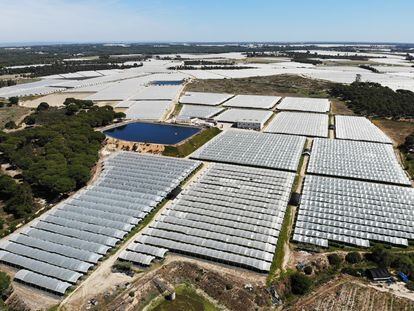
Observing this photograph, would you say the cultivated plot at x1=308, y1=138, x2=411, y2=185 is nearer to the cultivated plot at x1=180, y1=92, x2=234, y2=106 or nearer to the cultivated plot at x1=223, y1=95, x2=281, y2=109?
the cultivated plot at x1=223, y1=95, x2=281, y2=109

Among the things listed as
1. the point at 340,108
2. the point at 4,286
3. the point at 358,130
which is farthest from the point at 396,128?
the point at 4,286

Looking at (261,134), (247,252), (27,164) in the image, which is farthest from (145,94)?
(247,252)

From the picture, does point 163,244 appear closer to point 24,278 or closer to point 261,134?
point 24,278

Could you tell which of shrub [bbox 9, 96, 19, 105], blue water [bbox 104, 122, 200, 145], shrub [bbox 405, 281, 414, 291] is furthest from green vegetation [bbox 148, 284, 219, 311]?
shrub [bbox 9, 96, 19, 105]

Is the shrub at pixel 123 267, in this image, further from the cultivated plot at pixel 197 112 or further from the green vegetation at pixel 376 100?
the green vegetation at pixel 376 100

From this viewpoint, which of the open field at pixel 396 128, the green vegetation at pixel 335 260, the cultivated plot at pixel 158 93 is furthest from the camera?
the cultivated plot at pixel 158 93

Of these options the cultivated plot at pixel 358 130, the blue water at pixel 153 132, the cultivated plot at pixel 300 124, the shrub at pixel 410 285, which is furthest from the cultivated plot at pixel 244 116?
the shrub at pixel 410 285
